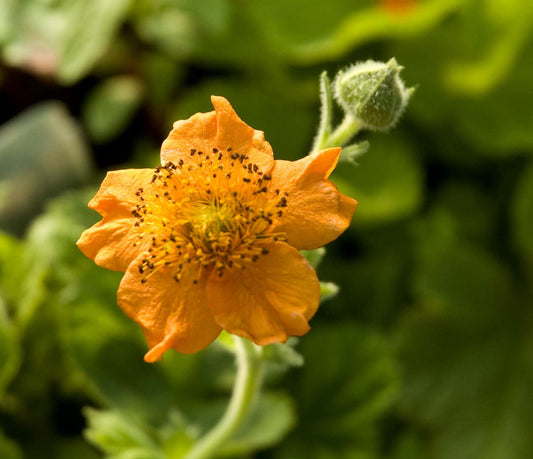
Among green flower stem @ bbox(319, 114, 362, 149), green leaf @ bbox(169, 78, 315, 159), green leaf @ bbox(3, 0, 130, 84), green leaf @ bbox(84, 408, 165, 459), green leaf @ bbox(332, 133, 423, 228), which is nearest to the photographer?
green flower stem @ bbox(319, 114, 362, 149)

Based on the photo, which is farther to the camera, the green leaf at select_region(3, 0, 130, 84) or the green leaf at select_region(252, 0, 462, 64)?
the green leaf at select_region(252, 0, 462, 64)

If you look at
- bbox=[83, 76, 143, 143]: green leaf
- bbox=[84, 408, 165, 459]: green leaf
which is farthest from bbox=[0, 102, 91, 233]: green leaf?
bbox=[84, 408, 165, 459]: green leaf

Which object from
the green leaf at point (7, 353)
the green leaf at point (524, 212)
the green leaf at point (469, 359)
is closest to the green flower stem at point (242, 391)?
the green leaf at point (7, 353)

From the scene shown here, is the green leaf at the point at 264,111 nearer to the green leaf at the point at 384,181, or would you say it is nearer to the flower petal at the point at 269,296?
the green leaf at the point at 384,181

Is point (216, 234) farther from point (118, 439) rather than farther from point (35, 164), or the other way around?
point (35, 164)

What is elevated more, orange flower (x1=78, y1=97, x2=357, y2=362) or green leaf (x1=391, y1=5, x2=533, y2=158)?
green leaf (x1=391, y1=5, x2=533, y2=158)

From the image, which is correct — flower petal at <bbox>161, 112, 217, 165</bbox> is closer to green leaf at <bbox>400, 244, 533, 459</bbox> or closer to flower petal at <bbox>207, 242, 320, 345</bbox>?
flower petal at <bbox>207, 242, 320, 345</bbox>
